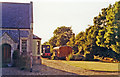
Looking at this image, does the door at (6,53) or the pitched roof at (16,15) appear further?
the pitched roof at (16,15)

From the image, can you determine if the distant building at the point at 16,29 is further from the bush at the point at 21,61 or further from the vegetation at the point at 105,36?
the vegetation at the point at 105,36

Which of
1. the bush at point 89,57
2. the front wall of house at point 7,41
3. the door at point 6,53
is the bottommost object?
the bush at point 89,57

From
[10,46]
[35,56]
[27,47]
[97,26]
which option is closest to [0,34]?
[10,46]

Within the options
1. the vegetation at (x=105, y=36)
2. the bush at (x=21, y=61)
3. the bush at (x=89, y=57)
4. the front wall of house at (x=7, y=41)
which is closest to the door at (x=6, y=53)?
the front wall of house at (x=7, y=41)

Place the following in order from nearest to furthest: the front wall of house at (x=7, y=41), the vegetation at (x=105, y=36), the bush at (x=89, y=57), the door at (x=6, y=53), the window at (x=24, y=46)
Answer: the front wall of house at (x=7, y=41) < the door at (x=6, y=53) < the window at (x=24, y=46) < the vegetation at (x=105, y=36) < the bush at (x=89, y=57)

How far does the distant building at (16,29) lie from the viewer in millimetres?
24766

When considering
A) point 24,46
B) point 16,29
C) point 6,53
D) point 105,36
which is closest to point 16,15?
point 16,29

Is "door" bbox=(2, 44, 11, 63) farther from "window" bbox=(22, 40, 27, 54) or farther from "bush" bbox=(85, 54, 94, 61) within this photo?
"bush" bbox=(85, 54, 94, 61)

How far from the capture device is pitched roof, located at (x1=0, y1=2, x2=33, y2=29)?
27.2 m

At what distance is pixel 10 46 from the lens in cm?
2516

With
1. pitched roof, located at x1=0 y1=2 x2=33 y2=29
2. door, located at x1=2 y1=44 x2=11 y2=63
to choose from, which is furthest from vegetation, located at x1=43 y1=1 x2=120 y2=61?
door, located at x1=2 y1=44 x2=11 y2=63

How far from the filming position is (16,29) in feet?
Result: 89.1

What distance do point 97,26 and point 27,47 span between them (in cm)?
1981

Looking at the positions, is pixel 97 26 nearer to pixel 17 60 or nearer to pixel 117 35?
pixel 117 35
